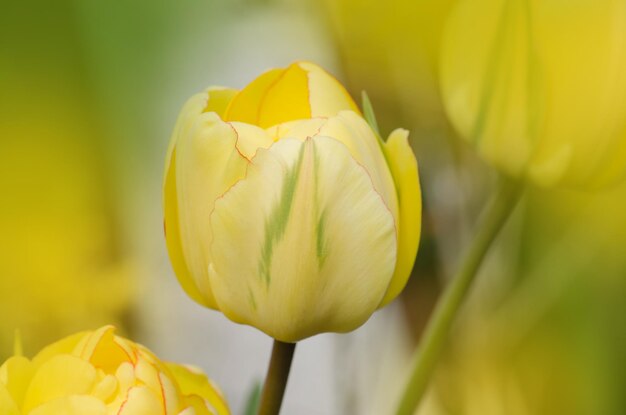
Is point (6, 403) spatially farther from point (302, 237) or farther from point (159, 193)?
point (159, 193)

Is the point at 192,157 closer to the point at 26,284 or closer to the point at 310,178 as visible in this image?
the point at 310,178

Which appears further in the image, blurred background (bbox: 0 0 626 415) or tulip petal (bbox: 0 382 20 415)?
blurred background (bbox: 0 0 626 415)

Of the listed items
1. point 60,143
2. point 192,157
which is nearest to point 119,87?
point 60,143

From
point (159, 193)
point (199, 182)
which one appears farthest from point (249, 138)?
point (159, 193)

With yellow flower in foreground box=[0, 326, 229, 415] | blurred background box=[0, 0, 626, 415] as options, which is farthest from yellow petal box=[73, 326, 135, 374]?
blurred background box=[0, 0, 626, 415]

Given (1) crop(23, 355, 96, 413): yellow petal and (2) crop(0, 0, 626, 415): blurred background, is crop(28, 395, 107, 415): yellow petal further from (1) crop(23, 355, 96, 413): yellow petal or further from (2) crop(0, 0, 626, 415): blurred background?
(2) crop(0, 0, 626, 415): blurred background

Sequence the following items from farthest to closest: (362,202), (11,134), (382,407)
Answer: (382,407)
(11,134)
(362,202)

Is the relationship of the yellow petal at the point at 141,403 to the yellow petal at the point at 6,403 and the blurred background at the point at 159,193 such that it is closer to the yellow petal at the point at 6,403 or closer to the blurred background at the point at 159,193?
the yellow petal at the point at 6,403
